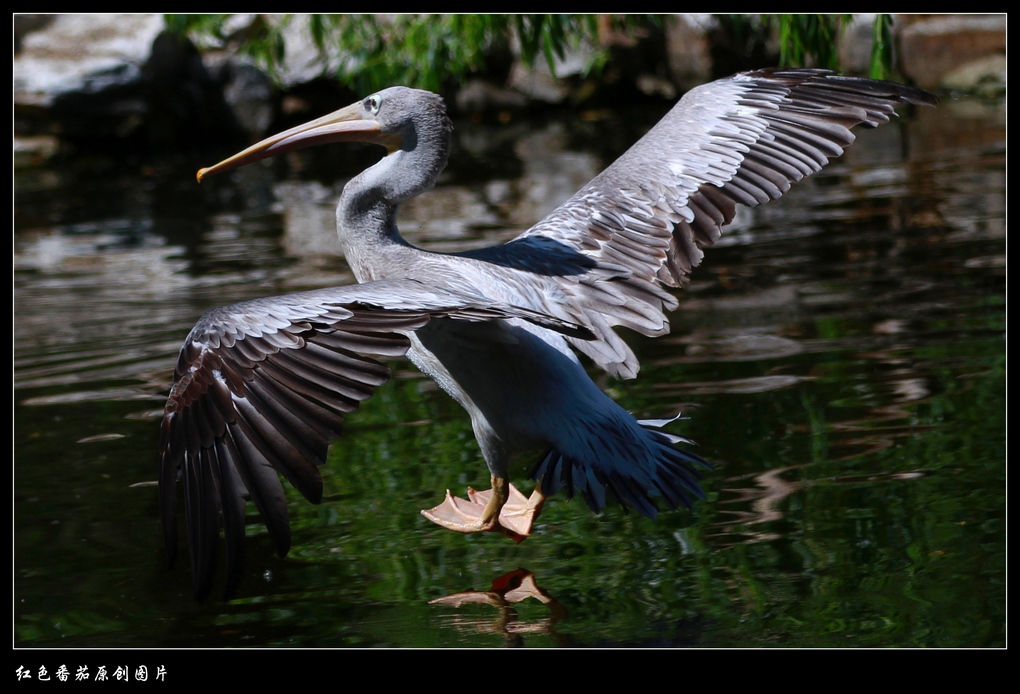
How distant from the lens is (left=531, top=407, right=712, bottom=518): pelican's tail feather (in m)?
3.93

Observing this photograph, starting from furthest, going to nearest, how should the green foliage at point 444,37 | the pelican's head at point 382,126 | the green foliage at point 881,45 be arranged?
the green foliage at point 444,37 → the green foliage at point 881,45 → the pelican's head at point 382,126

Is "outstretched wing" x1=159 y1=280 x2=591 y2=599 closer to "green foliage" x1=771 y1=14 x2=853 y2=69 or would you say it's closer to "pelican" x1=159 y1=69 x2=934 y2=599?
"pelican" x1=159 y1=69 x2=934 y2=599

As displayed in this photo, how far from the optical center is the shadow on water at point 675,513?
150 inches

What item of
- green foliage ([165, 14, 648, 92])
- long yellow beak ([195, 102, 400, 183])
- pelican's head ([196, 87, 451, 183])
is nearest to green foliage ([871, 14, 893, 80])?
green foliage ([165, 14, 648, 92])

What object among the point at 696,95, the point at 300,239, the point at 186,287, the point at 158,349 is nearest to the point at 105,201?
the point at 300,239

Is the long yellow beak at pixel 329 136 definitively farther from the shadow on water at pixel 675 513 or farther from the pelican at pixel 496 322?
the shadow on water at pixel 675 513

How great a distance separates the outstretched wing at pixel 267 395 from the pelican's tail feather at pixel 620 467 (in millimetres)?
566

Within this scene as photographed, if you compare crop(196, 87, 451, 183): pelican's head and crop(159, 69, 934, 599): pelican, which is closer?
crop(159, 69, 934, 599): pelican

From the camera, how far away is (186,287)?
8484 mm

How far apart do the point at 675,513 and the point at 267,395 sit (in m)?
1.77

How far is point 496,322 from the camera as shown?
380 cm

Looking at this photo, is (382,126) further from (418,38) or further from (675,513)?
(418,38)

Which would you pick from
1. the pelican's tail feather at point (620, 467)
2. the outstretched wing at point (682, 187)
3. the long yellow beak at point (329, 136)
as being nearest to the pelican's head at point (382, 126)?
the long yellow beak at point (329, 136)

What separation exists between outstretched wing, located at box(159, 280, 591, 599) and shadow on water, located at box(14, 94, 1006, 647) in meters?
0.71
